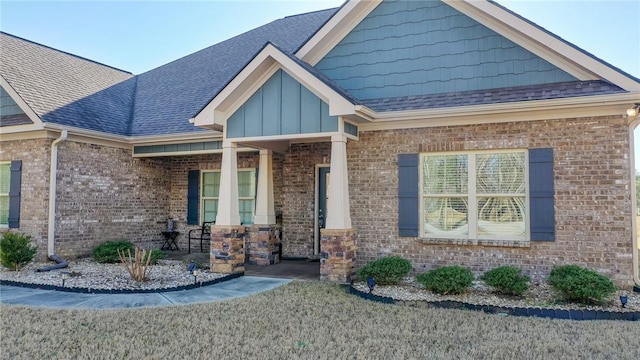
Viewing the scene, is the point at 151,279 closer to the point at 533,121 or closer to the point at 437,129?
the point at 437,129

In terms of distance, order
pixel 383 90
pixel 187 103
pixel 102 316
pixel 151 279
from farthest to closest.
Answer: pixel 187 103 → pixel 383 90 → pixel 151 279 → pixel 102 316

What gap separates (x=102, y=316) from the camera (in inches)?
231

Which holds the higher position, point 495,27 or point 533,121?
point 495,27

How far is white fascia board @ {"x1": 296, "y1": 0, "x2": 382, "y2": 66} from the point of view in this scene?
9320 millimetres

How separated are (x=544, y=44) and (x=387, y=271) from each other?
4.74 m

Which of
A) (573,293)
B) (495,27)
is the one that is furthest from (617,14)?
(573,293)

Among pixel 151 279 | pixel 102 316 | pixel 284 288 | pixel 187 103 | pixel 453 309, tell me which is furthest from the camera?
pixel 187 103

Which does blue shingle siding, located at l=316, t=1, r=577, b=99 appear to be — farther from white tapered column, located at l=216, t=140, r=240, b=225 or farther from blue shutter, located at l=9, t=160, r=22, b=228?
blue shutter, located at l=9, t=160, r=22, b=228

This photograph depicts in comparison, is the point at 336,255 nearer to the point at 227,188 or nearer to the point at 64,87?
the point at 227,188

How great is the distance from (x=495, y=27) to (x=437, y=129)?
216 cm

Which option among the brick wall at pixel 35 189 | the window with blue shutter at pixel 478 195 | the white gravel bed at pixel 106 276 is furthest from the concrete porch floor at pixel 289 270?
the brick wall at pixel 35 189

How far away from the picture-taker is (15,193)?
1066 centimetres

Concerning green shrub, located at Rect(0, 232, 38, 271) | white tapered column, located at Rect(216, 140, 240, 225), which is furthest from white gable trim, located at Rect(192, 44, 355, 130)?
green shrub, located at Rect(0, 232, 38, 271)

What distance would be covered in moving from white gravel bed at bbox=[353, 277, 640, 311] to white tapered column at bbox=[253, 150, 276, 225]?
3.16 meters
